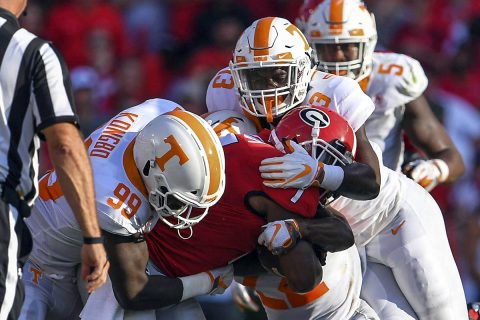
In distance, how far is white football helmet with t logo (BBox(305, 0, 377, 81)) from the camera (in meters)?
5.54

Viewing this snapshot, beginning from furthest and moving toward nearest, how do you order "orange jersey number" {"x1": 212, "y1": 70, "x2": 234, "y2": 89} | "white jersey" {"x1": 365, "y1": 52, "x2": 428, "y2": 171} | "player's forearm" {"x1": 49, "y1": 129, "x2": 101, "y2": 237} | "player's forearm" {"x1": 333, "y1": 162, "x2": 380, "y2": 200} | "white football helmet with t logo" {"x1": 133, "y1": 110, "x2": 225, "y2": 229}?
"white jersey" {"x1": 365, "y1": 52, "x2": 428, "y2": 171} < "orange jersey number" {"x1": 212, "y1": 70, "x2": 234, "y2": 89} < "player's forearm" {"x1": 333, "y1": 162, "x2": 380, "y2": 200} < "white football helmet with t logo" {"x1": 133, "y1": 110, "x2": 225, "y2": 229} < "player's forearm" {"x1": 49, "y1": 129, "x2": 101, "y2": 237}

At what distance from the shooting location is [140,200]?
4.29 m

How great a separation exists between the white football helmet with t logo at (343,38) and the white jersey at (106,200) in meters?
1.10

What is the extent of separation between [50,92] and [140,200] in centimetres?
69

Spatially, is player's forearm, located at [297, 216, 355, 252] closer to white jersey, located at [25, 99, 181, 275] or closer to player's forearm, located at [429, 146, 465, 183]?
white jersey, located at [25, 99, 181, 275]

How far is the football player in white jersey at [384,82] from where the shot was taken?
5570 mm

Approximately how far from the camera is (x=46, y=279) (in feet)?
15.6

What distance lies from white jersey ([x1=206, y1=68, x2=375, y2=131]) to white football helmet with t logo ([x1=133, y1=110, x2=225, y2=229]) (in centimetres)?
81

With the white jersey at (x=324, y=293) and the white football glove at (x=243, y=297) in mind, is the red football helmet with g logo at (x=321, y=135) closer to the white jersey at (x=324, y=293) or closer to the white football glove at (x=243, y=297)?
the white jersey at (x=324, y=293)

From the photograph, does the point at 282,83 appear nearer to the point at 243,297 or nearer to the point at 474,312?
the point at 243,297

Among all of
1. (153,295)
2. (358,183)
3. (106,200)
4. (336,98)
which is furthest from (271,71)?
(153,295)

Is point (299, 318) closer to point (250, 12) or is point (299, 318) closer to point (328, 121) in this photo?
point (328, 121)

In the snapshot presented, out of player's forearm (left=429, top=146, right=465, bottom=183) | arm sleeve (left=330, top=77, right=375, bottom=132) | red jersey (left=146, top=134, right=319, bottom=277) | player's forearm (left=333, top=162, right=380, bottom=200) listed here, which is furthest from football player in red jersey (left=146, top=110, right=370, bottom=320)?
player's forearm (left=429, top=146, right=465, bottom=183)

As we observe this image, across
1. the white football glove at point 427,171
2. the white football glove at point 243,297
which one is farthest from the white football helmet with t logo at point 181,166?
the white football glove at point 427,171
